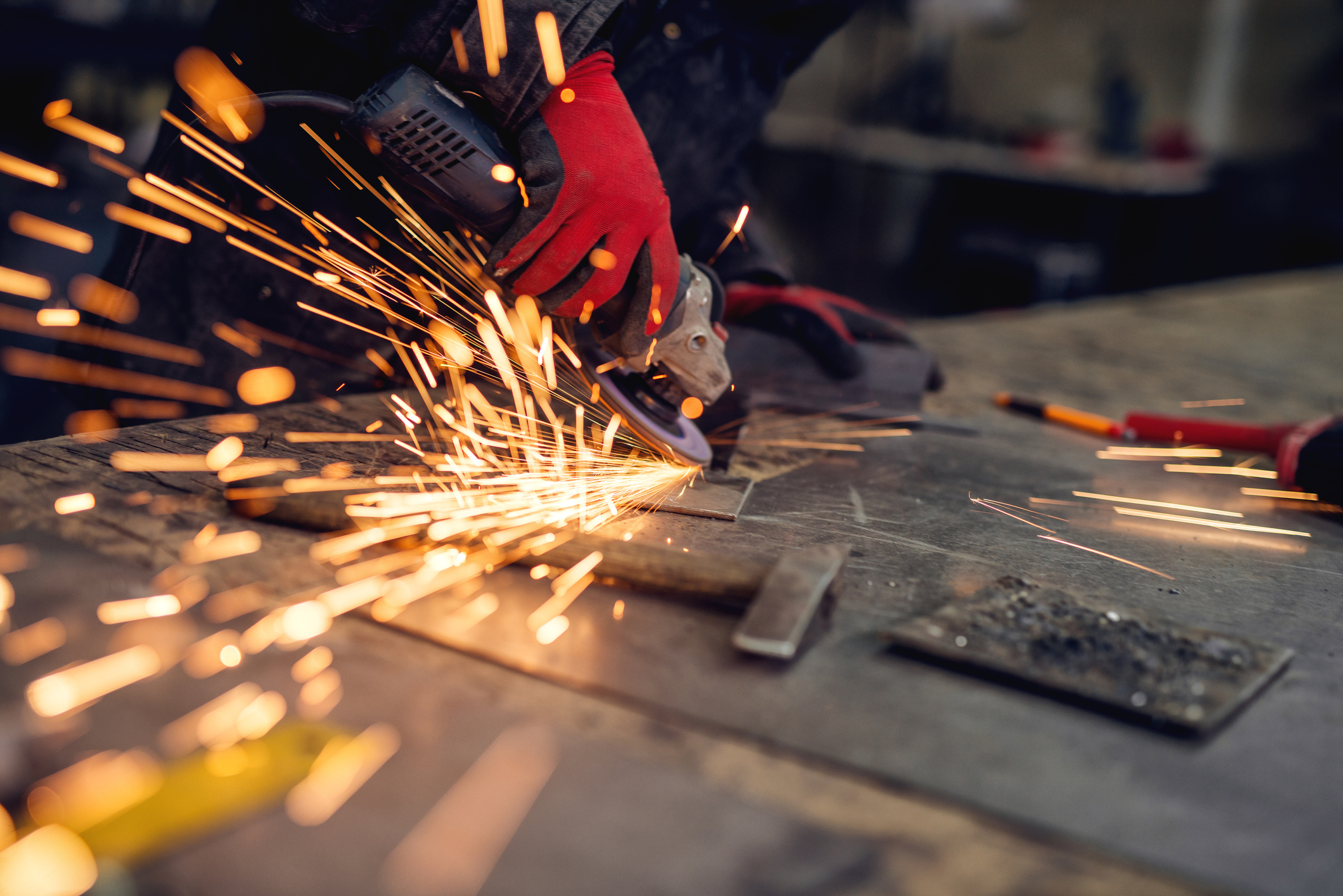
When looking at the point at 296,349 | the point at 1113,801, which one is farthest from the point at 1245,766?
the point at 296,349

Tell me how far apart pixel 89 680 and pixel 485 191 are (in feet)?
2.33

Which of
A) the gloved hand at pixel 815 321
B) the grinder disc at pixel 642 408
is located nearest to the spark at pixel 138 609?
the grinder disc at pixel 642 408

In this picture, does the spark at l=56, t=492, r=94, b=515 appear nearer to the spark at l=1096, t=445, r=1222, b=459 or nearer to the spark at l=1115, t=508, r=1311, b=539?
the spark at l=1115, t=508, r=1311, b=539

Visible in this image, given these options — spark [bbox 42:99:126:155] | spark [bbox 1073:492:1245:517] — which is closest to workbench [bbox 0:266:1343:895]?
spark [bbox 1073:492:1245:517]

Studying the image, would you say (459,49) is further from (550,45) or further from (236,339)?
(236,339)

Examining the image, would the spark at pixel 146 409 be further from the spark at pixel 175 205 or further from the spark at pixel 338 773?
the spark at pixel 338 773

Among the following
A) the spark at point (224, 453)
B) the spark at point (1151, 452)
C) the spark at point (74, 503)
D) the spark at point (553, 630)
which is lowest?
the spark at point (1151, 452)

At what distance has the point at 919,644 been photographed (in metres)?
0.87

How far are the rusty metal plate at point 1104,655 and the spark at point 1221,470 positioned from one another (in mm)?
860

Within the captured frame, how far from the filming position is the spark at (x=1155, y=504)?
1476 mm

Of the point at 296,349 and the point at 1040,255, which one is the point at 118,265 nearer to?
the point at 296,349

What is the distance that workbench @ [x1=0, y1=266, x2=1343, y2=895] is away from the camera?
60 centimetres

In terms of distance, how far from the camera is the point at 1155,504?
1494 millimetres

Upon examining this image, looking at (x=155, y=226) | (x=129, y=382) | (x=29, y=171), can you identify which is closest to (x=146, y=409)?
(x=129, y=382)
